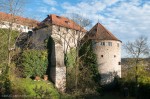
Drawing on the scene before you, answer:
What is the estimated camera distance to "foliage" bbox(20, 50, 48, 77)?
3122 cm

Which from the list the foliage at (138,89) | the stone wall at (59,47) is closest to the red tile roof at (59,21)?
the stone wall at (59,47)

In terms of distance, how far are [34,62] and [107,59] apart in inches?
456

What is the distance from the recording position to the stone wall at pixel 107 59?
37.2 meters

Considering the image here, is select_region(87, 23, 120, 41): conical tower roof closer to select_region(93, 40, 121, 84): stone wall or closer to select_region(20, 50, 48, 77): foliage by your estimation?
select_region(93, 40, 121, 84): stone wall

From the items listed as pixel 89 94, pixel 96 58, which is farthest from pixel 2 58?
pixel 96 58

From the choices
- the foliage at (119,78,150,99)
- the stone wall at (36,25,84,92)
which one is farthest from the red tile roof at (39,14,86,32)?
the foliage at (119,78,150,99)

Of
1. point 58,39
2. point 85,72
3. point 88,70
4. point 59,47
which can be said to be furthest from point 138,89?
point 58,39

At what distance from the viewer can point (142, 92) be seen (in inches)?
1210

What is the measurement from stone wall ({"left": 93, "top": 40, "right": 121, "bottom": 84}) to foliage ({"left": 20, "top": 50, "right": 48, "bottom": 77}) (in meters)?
8.48

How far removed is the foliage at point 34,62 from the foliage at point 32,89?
4.72ft

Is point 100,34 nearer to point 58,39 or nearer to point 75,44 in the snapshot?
point 75,44

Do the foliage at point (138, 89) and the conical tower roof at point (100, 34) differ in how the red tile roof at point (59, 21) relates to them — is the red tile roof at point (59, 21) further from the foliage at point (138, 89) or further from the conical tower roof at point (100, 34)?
the foliage at point (138, 89)

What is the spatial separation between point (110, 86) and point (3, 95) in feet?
57.7

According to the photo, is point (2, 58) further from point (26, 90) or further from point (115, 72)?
point (115, 72)
